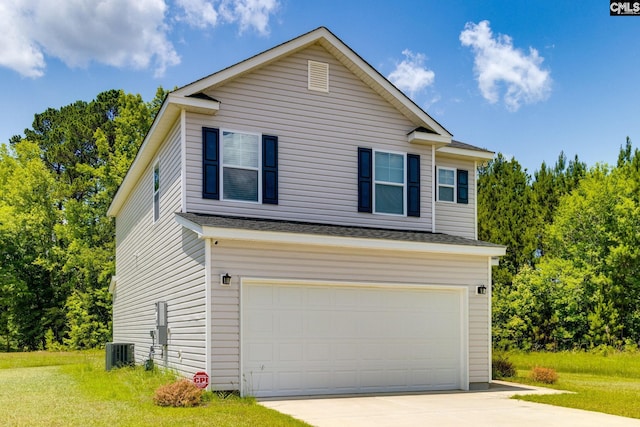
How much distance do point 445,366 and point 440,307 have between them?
128 centimetres

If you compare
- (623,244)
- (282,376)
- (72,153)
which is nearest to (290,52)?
(282,376)

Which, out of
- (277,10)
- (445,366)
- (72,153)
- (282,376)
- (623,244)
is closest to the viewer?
(282,376)

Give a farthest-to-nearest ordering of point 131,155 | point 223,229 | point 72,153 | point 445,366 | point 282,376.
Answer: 1. point 72,153
2. point 131,155
3. point 445,366
4. point 282,376
5. point 223,229

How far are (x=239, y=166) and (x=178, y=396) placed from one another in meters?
5.15

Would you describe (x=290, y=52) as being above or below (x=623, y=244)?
above

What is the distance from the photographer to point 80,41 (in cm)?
2839

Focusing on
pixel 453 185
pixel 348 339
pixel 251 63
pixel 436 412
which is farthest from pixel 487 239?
pixel 436 412

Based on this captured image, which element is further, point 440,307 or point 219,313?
point 440,307

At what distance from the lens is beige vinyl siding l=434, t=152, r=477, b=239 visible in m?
17.3

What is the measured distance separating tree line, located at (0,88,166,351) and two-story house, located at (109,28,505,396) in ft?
60.7

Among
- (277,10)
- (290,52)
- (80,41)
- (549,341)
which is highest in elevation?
(80,41)

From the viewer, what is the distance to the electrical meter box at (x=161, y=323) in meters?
14.6

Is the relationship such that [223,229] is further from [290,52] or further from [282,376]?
[290,52]

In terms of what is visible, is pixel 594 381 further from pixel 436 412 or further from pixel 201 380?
pixel 201 380
